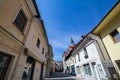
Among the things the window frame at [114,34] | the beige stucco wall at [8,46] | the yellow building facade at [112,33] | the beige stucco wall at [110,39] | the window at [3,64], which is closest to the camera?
the beige stucco wall at [8,46]

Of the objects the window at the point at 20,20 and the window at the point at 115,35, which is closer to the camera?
the window at the point at 20,20

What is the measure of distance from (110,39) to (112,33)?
2.01 ft

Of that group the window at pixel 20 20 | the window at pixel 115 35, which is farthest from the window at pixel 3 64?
the window at pixel 115 35

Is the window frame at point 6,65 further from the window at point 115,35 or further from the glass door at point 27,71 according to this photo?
the window at point 115,35

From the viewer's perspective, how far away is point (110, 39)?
6895 mm

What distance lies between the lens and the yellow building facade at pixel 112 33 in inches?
237

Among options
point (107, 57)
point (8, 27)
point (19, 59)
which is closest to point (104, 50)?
point (107, 57)

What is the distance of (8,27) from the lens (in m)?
3.19

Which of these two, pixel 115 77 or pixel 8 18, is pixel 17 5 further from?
pixel 115 77

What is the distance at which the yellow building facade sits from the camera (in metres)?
6.02

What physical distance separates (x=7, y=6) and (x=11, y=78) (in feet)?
11.1

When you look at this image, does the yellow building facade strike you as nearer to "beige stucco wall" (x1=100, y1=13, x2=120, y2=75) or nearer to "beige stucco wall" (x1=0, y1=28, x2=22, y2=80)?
"beige stucco wall" (x1=100, y1=13, x2=120, y2=75)

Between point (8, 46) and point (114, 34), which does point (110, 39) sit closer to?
point (114, 34)

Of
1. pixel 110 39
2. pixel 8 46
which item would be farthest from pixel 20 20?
pixel 110 39
